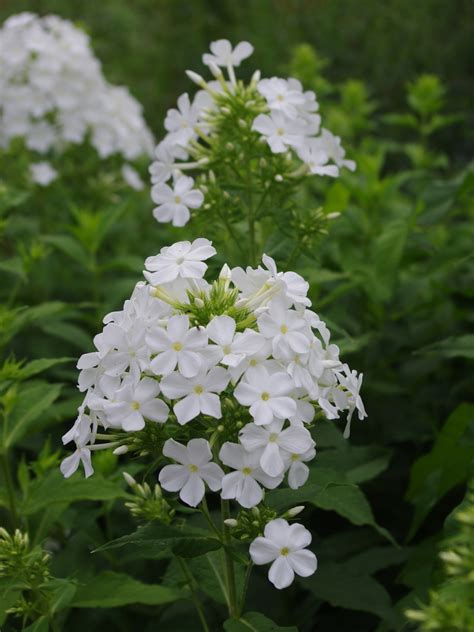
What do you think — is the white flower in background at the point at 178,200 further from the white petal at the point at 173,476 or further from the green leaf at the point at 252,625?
the green leaf at the point at 252,625

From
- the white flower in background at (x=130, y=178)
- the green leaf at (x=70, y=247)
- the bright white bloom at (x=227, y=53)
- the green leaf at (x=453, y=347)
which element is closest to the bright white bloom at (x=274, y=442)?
the green leaf at (x=453, y=347)

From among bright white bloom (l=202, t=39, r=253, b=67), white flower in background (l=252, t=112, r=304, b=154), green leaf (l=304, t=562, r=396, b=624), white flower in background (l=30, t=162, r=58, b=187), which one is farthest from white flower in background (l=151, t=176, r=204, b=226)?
white flower in background (l=30, t=162, r=58, b=187)

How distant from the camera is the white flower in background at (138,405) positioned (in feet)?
5.63

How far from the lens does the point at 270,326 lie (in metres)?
1.74

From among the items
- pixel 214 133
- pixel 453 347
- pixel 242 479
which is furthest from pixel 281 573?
pixel 214 133

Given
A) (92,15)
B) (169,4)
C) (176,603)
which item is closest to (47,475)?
(176,603)

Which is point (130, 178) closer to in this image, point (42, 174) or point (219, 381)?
point (42, 174)

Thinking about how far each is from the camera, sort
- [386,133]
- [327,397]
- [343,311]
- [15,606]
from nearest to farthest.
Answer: [327,397] → [15,606] → [343,311] → [386,133]

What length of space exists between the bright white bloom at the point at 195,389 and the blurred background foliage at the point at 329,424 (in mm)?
387

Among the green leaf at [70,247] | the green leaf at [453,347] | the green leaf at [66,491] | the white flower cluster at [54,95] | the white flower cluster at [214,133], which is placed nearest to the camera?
the green leaf at [66,491]

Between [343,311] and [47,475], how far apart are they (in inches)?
51.5

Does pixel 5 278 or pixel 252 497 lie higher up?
pixel 5 278

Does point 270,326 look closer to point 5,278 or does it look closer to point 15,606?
point 15,606

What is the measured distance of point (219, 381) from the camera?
1685 millimetres
